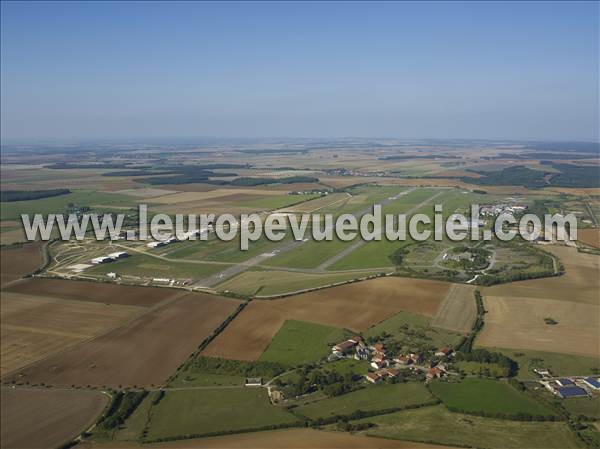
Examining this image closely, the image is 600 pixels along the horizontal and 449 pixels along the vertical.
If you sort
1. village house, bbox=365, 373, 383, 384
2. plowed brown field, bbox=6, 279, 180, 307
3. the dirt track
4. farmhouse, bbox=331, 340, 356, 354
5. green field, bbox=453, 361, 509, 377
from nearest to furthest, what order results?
the dirt track < village house, bbox=365, 373, 383, 384 < green field, bbox=453, 361, 509, 377 < farmhouse, bbox=331, 340, 356, 354 < plowed brown field, bbox=6, 279, 180, 307

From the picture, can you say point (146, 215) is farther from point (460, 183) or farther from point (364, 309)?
point (460, 183)

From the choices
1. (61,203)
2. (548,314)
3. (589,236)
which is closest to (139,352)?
(548,314)

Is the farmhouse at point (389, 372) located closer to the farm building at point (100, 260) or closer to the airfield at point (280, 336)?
the airfield at point (280, 336)

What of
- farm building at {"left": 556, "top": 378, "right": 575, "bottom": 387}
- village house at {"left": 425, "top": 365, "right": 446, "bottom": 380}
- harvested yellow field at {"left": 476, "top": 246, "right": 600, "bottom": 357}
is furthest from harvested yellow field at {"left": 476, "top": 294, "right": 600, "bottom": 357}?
village house at {"left": 425, "top": 365, "right": 446, "bottom": 380}

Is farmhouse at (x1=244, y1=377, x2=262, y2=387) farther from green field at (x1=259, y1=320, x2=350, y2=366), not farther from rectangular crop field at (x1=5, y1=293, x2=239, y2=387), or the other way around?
rectangular crop field at (x1=5, y1=293, x2=239, y2=387)

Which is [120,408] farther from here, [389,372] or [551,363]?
[551,363]

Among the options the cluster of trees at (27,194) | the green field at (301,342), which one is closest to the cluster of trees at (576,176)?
the green field at (301,342)

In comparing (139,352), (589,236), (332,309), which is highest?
(589,236)
